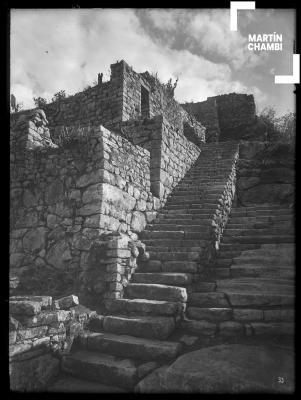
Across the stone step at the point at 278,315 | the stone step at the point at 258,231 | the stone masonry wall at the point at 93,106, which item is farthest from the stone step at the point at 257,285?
the stone masonry wall at the point at 93,106

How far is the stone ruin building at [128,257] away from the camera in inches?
149

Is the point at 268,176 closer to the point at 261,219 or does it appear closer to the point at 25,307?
the point at 261,219

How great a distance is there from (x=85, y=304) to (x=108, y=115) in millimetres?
6638

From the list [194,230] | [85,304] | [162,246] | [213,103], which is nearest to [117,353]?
[85,304]

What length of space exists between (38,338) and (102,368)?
827 mm

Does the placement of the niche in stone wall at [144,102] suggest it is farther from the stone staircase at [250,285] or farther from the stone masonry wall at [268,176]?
the stone staircase at [250,285]

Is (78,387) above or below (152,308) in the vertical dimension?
below

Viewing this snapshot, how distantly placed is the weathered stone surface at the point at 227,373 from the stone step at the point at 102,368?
24 cm

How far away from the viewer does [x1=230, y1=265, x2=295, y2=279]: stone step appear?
520 cm

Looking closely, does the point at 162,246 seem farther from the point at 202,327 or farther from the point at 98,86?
the point at 98,86

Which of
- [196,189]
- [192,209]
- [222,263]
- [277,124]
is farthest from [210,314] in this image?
[277,124]

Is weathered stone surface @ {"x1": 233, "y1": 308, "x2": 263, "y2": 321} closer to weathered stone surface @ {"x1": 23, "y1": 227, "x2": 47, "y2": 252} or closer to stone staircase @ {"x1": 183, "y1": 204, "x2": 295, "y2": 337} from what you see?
stone staircase @ {"x1": 183, "y1": 204, "x2": 295, "y2": 337}

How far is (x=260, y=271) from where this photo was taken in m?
5.35

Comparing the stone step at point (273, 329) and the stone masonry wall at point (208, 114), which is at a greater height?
the stone masonry wall at point (208, 114)
